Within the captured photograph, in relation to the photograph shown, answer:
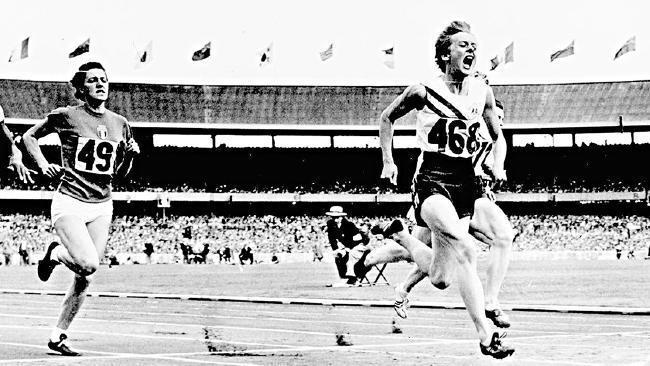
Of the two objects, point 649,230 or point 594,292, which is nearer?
point 594,292

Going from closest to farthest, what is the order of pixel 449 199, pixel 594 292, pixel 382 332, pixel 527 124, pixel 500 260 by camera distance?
pixel 449 199
pixel 500 260
pixel 382 332
pixel 594 292
pixel 527 124

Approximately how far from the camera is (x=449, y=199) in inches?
298

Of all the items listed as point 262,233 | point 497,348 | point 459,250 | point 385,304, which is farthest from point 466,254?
point 262,233

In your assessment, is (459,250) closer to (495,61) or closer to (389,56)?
(495,61)

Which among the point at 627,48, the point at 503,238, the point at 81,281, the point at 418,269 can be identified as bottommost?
the point at 627,48

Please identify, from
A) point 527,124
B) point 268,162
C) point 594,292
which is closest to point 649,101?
point 527,124

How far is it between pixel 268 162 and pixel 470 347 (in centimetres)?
5840

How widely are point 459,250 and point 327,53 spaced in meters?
57.8

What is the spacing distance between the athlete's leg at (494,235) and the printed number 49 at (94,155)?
2.98 meters

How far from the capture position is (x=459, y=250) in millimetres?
7332

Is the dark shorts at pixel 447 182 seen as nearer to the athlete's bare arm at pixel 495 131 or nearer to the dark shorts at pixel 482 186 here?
the dark shorts at pixel 482 186

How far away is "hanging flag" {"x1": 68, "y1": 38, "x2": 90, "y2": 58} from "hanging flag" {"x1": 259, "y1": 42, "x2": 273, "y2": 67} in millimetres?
11476

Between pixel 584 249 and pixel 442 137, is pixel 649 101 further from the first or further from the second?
pixel 442 137

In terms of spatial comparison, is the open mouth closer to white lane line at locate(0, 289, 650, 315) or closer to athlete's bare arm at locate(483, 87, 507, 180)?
athlete's bare arm at locate(483, 87, 507, 180)
